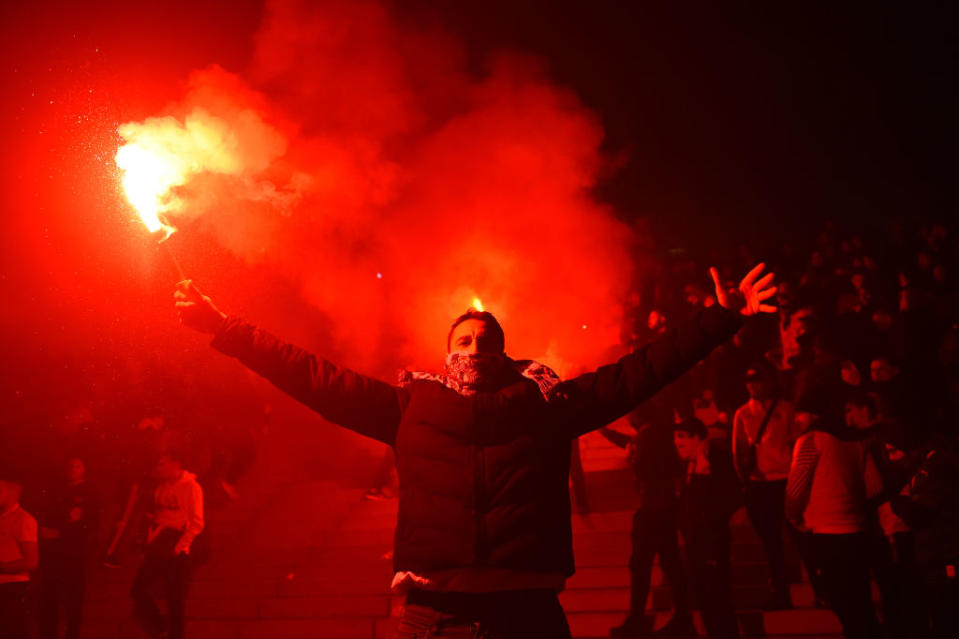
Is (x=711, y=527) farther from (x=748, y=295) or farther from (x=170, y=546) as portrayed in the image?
(x=170, y=546)

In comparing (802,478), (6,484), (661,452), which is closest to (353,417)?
(802,478)

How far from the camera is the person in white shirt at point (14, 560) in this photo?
21.4 ft

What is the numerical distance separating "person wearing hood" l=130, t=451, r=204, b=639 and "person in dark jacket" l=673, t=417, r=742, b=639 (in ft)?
15.2

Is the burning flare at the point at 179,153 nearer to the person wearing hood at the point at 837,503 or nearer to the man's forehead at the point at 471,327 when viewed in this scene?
the man's forehead at the point at 471,327

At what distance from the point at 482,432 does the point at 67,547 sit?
683 cm

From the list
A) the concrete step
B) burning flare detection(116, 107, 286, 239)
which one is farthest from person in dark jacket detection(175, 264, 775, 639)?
the concrete step

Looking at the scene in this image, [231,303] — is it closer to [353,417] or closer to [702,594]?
[702,594]

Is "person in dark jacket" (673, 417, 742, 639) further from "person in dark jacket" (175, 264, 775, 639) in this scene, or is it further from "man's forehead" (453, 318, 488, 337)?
"man's forehead" (453, 318, 488, 337)

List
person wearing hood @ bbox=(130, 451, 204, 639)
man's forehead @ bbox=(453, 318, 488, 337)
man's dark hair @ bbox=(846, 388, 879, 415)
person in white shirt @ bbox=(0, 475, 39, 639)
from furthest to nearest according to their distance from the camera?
person wearing hood @ bbox=(130, 451, 204, 639) < person in white shirt @ bbox=(0, 475, 39, 639) < man's dark hair @ bbox=(846, 388, 879, 415) < man's forehead @ bbox=(453, 318, 488, 337)

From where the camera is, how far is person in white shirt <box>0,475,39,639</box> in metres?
6.51

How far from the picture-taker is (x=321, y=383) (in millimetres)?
3082

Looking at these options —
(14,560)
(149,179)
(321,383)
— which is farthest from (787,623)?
(14,560)

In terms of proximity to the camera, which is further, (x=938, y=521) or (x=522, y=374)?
(x=938, y=521)

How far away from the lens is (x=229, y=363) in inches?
553
